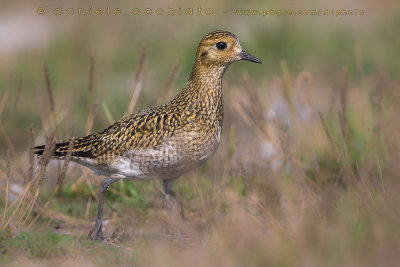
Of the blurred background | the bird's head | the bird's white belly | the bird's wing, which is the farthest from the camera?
the bird's head

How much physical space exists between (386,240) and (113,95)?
22.0ft

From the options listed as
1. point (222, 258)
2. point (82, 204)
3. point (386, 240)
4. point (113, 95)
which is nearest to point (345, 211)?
point (386, 240)

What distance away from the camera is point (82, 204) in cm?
701

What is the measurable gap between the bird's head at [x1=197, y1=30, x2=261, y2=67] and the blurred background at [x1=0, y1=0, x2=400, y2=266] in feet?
2.48

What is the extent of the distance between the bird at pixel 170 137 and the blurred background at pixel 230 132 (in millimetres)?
410

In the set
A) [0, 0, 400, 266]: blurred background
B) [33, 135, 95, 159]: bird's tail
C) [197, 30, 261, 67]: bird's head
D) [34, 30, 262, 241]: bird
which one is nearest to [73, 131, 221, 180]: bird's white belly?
[34, 30, 262, 241]: bird

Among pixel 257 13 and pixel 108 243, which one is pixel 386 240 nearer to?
pixel 108 243

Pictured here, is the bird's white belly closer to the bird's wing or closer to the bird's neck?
the bird's wing

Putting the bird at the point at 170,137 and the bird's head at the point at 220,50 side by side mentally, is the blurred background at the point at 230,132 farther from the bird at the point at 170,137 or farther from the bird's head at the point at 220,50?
the bird's head at the point at 220,50

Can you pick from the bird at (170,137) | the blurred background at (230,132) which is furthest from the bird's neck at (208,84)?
the blurred background at (230,132)

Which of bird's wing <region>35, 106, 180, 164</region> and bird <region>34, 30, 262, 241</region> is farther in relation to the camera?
bird's wing <region>35, 106, 180, 164</region>

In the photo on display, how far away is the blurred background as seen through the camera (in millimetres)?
4496

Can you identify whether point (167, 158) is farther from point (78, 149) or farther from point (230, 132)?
point (230, 132)

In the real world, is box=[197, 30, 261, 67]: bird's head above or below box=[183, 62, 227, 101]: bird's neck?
above
